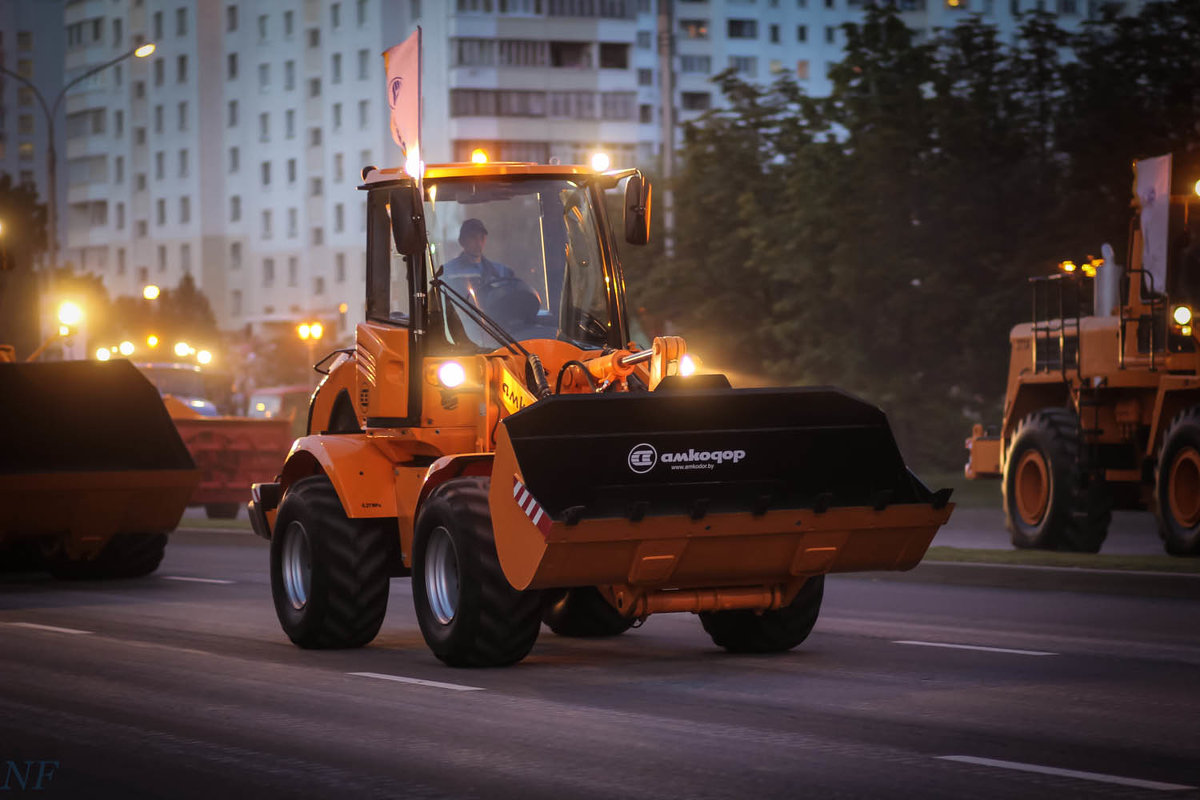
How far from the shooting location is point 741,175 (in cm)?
5066

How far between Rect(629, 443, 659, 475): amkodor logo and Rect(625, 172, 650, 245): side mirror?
1.80 metres

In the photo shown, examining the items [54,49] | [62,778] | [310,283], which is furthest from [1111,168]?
[54,49]

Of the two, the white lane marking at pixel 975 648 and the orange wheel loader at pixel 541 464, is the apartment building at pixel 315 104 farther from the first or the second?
the white lane marking at pixel 975 648

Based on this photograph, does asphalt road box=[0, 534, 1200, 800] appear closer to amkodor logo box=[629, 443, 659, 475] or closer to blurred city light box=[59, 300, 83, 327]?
amkodor logo box=[629, 443, 659, 475]

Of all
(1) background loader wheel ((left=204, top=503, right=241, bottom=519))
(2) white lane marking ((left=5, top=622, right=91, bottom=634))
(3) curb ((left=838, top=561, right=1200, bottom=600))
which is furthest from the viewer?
(1) background loader wheel ((left=204, top=503, right=241, bottom=519))

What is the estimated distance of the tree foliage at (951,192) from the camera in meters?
39.7

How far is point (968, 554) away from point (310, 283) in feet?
350

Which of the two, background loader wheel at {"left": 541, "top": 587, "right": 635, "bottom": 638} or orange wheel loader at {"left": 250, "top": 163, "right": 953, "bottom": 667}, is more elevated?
orange wheel loader at {"left": 250, "top": 163, "right": 953, "bottom": 667}

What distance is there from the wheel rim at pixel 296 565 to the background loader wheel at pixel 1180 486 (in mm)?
8902

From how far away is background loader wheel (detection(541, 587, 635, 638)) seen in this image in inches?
587

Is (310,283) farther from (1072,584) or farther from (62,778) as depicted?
(62,778)

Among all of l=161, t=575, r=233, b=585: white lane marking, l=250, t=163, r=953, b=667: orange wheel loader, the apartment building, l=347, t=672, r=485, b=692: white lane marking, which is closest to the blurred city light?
l=161, t=575, r=233, b=585: white lane marking

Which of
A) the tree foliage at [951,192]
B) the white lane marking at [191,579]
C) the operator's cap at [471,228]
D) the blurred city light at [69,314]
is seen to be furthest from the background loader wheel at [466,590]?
the tree foliage at [951,192]

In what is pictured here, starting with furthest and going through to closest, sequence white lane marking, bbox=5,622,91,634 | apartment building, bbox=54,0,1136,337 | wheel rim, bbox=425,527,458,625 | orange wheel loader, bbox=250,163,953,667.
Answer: apartment building, bbox=54,0,1136,337 → white lane marking, bbox=5,622,91,634 → wheel rim, bbox=425,527,458,625 → orange wheel loader, bbox=250,163,953,667
